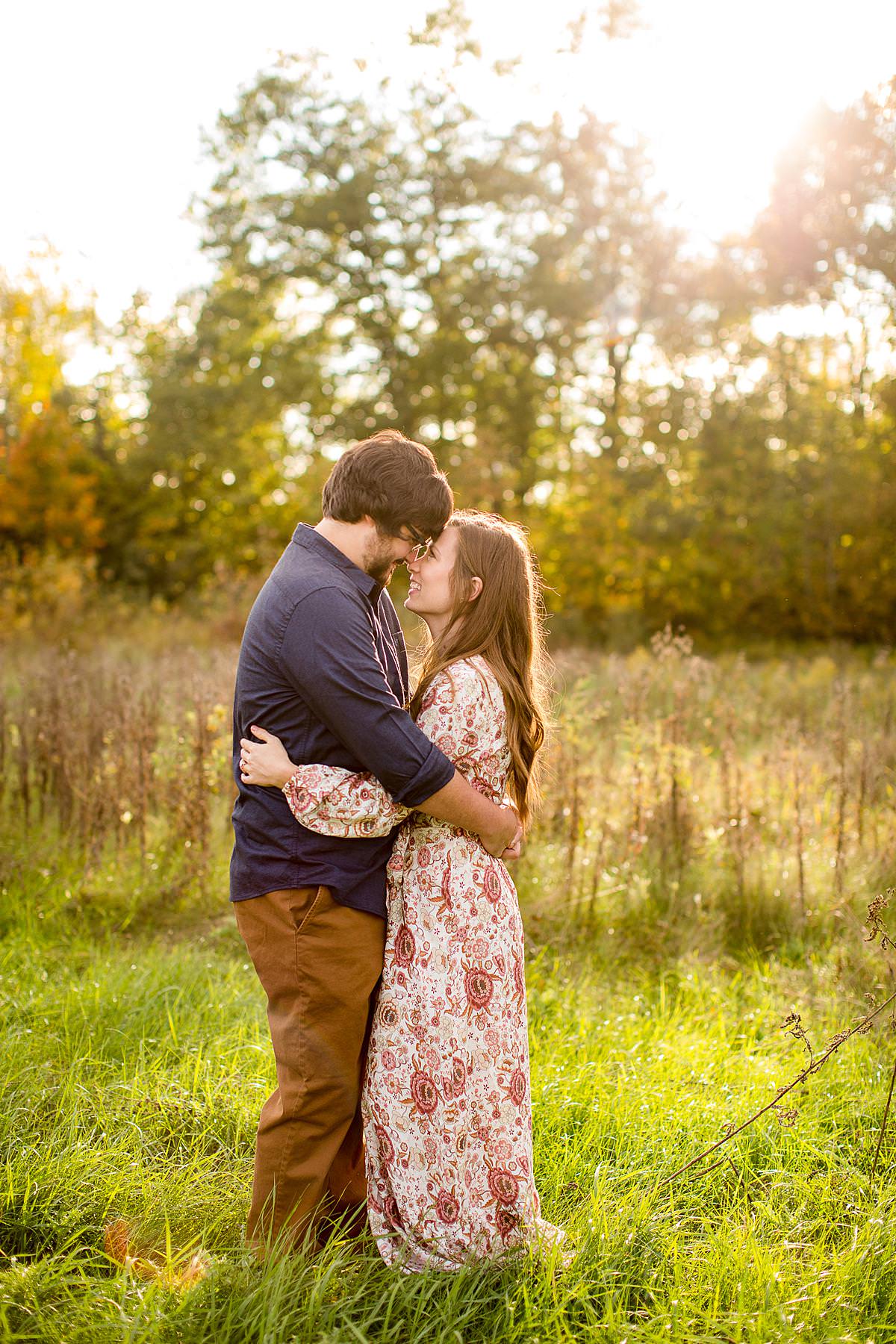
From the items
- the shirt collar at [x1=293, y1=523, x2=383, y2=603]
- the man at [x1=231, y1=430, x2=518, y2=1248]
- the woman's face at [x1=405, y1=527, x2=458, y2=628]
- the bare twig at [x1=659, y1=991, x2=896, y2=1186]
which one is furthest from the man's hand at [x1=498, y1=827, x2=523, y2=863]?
the bare twig at [x1=659, y1=991, x2=896, y2=1186]

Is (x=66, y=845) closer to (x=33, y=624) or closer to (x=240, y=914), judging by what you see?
(x=240, y=914)

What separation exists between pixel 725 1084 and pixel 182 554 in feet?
68.3

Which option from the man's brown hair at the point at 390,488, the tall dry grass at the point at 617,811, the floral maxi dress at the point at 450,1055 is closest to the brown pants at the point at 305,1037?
the floral maxi dress at the point at 450,1055

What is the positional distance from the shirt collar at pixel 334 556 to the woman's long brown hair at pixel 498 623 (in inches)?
11.0

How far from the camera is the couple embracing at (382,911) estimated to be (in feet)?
8.54

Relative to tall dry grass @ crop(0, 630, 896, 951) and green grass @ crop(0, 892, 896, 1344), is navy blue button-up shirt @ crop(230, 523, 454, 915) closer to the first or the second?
green grass @ crop(0, 892, 896, 1344)

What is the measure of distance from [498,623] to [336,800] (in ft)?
2.32

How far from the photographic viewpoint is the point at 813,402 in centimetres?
1828

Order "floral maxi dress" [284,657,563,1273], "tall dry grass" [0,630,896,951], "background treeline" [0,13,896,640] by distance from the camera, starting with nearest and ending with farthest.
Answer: "floral maxi dress" [284,657,563,1273], "tall dry grass" [0,630,896,951], "background treeline" [0,13,896,640]

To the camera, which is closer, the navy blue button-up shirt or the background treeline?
the navy blue button-up shirt

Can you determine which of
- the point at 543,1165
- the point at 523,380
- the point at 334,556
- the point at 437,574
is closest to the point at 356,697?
the point at 334,556

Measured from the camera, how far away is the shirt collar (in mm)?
2707

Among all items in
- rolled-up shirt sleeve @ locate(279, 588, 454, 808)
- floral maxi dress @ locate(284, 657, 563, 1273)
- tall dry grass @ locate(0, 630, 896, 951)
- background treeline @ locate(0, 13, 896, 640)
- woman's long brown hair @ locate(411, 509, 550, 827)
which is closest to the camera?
rolled-up shirt sleeve @ locate(279, 588, 454, 808)

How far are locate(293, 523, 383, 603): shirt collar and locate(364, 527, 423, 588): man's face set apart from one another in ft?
0.12
